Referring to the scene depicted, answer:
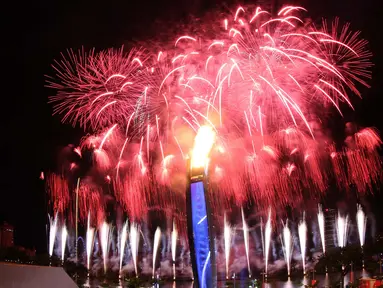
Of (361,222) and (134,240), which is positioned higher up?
(361,222)

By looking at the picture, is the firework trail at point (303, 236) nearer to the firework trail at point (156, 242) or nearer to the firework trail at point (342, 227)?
the firework trail at point (342, 227)

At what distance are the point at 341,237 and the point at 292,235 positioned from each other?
24.6ft

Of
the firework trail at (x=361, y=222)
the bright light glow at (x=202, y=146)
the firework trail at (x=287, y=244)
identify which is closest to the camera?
the bright light glow at (x=202, y=146)

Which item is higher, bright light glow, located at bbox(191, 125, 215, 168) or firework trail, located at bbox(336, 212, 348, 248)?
firework trail, located at bbox(336, 212, 348, 248)


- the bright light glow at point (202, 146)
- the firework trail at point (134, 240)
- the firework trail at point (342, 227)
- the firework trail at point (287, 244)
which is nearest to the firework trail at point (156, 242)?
the firework trail at point (134, 240)

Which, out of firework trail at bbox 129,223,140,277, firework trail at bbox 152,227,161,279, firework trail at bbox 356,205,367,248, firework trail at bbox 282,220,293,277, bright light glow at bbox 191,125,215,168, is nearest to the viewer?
bright light glow at bbox 191,125,215,168

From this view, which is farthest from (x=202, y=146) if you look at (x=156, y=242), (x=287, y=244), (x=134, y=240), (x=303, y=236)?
(x=287, y=244)

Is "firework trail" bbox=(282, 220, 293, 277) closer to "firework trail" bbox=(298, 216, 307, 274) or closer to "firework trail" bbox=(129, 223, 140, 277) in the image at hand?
"firework trail" bbox=(298, 216, 307, 274)


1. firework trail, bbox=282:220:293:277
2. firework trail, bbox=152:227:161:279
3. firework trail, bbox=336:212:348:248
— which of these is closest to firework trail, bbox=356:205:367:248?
firework trail, bbox=336:212:348:248

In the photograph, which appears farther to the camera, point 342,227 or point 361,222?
point 342,227

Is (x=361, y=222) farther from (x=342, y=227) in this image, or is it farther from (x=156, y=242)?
(x=156, y=242)

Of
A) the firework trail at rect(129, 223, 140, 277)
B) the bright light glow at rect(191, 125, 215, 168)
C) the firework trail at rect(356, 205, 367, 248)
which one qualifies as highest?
the firework trail at rect(356, 205, 367, 248)

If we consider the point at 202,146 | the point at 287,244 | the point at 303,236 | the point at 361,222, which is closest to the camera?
the point at 202,146

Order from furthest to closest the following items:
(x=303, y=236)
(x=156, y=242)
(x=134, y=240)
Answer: (x=156, y=242) < (x=303, y=236) < (x=134, y=240)
